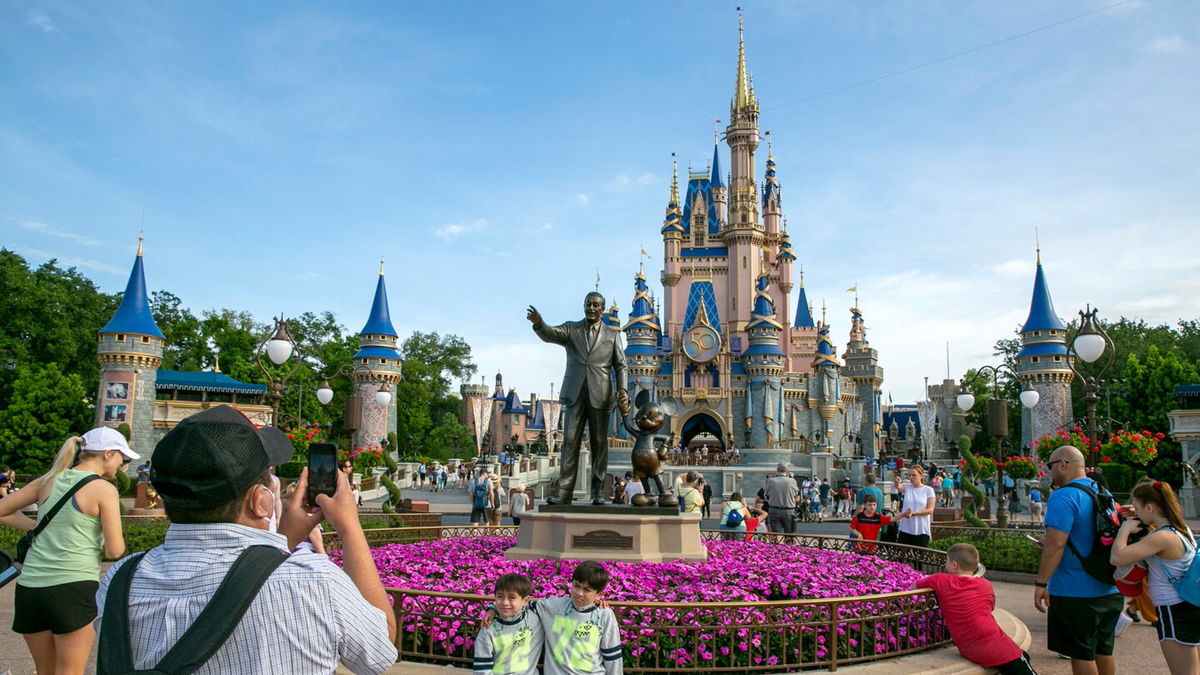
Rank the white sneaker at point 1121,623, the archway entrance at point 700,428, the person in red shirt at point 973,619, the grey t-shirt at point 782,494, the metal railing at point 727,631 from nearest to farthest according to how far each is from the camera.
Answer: the metal railing at point 727,631 → the person in red shirt at point 973,619 → the white sneaker at point 1121,623 → the grey t-shirt at point 782,494 → the archway entrance at point 700,428

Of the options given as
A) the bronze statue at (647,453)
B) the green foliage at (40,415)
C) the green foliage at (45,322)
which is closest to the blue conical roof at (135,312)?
the green foliage at (40,415)

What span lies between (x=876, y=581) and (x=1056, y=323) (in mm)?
43712

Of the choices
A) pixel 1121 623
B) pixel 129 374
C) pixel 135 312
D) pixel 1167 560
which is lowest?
pixel 1121 623

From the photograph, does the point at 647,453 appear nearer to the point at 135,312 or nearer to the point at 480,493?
the point at 480,493

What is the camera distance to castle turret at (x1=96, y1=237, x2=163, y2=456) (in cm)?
3966

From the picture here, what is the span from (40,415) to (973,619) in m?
46.4

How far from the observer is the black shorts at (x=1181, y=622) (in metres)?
5.06

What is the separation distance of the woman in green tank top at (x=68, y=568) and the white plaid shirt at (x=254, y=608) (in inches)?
115

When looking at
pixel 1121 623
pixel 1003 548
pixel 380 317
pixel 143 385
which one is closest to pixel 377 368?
pixel 380 317

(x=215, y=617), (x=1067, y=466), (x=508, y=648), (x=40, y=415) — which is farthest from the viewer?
(x=40, y=415)

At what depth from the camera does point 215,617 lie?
1952mm

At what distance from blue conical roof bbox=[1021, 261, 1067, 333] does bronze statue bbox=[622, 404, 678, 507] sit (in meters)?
43.0

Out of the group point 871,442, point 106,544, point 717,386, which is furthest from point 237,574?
point 871,442

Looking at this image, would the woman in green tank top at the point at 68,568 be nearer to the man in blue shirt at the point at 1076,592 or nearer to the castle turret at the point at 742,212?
the man in blue shirt at the point at 1076,592
